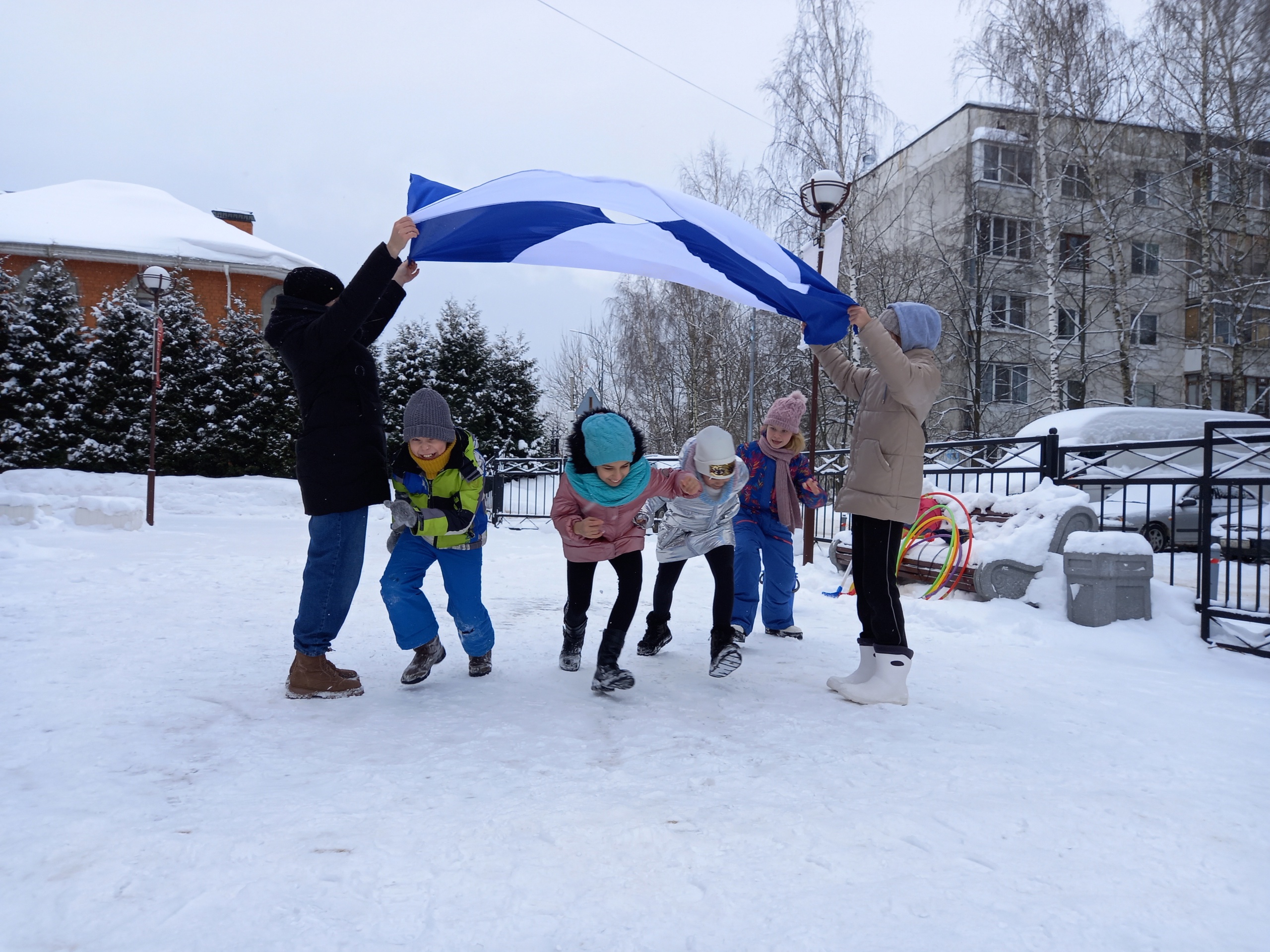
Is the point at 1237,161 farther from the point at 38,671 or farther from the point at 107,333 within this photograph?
the point at 107,333

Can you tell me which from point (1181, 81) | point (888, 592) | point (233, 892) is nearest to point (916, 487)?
point (888, 592)

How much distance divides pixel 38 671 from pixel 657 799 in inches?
120

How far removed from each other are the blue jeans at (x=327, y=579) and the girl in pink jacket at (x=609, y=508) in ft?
2.98

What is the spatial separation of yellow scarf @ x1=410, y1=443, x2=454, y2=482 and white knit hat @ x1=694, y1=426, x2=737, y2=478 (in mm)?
1257

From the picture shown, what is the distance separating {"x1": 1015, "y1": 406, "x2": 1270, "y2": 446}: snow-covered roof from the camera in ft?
39.5

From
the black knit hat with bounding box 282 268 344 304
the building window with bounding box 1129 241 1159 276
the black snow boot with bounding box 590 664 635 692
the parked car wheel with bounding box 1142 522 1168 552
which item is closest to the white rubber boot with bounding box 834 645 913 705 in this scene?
the black snow boot with bounding box 590 664 635 692

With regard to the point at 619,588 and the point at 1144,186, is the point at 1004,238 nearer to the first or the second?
the point at 1144,186

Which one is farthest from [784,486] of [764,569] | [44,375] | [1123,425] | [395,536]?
[44,375]

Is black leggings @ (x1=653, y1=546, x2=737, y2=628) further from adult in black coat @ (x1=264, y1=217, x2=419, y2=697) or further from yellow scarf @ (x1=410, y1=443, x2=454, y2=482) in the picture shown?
adult in black coat @ (x1=264, y1=217, x2=419, y2=697)

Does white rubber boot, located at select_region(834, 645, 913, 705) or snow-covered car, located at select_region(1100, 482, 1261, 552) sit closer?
white rubber boot, located at select_region(834, 645, 913, 705)

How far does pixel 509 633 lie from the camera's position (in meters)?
5.16

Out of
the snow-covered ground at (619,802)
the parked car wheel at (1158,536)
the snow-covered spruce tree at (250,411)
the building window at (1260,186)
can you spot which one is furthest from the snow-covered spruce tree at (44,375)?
the building window at (1260,186)

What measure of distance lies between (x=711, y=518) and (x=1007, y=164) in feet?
81.3

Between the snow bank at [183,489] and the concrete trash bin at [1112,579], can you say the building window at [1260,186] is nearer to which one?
the concrete trash bin at [1112,579]
